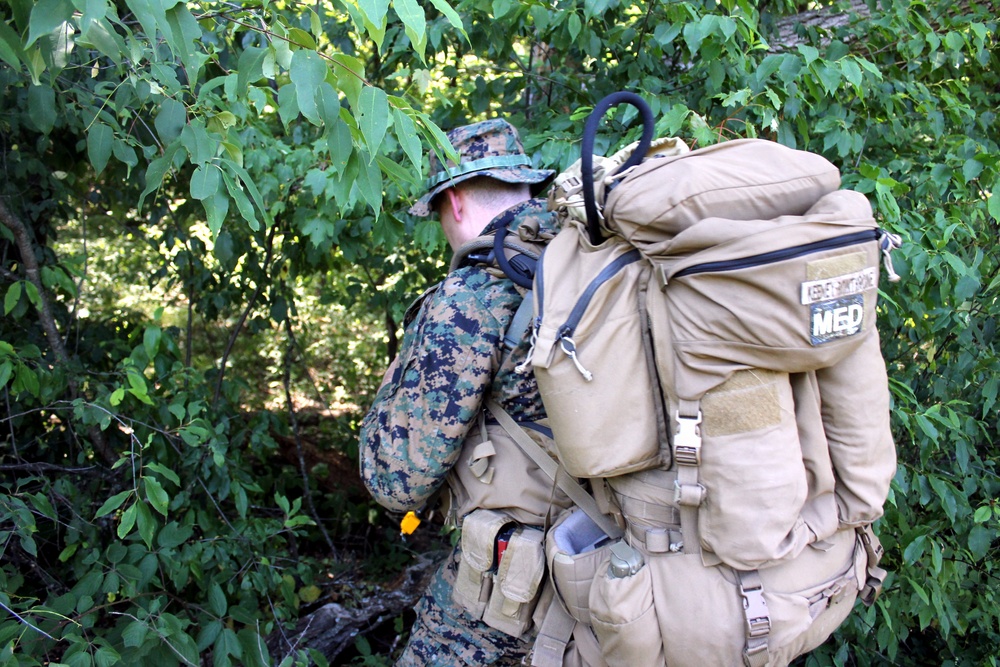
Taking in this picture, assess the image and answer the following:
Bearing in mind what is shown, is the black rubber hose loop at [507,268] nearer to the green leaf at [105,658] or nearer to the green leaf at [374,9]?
the green leaf at [374,9]

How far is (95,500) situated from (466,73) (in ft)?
8.19

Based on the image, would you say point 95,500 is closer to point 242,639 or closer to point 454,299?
point 242,639

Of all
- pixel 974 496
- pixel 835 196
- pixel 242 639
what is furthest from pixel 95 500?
pixel 974 496

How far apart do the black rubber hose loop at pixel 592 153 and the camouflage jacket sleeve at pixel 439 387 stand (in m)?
0.37

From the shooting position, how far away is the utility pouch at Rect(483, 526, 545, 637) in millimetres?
2049

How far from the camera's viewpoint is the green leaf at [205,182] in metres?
1.82

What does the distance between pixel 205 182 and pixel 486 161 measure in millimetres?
797

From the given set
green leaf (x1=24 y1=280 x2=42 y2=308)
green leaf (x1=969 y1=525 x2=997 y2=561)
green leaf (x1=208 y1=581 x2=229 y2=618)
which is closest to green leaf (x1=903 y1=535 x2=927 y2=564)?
green leaf (x1=969 y1=525 x2=997 y2=561)

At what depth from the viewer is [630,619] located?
1674 millimetres

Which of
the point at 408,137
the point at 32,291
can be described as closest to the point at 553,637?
the point at 408,137

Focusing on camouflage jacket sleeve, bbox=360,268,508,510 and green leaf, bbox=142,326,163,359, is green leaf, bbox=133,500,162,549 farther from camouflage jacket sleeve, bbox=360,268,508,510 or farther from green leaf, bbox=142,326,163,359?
camouflage jacket sleeve, bbox=360,268,508,510

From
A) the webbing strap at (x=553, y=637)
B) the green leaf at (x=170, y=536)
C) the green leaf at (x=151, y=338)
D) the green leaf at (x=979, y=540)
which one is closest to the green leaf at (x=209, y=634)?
the green leaf at (x=170, y=536)

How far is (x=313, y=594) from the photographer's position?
398 cm

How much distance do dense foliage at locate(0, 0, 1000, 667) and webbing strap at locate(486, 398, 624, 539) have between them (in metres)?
0.82
